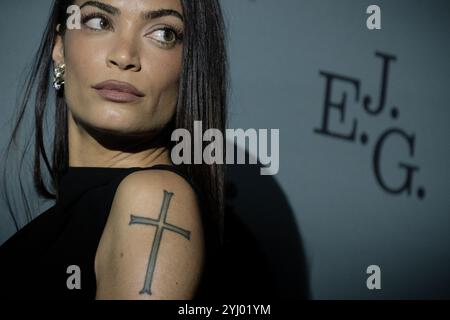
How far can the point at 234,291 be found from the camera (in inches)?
69.6

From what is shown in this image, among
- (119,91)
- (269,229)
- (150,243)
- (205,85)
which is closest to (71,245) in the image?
(150,243)

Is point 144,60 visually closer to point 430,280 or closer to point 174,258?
point 174,258

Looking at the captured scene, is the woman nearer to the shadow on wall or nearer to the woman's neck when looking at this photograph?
the woman's neck

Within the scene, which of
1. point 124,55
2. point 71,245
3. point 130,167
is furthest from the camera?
point 130,167

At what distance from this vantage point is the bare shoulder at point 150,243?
791 millimetres

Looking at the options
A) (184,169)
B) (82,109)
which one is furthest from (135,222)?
(82,109)

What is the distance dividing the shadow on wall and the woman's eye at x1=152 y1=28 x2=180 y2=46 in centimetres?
74

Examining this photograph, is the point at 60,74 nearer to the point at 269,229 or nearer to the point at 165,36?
the point at 165,36

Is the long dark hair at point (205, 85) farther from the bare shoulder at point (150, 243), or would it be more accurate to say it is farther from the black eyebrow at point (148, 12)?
the bare shoulder at point (150, 243)

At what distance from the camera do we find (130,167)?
4.07ft

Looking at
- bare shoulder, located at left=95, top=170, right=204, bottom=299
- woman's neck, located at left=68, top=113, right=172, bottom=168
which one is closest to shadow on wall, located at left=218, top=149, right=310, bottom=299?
woman's neck, located at left=68, top=113, right=172, bottom=168

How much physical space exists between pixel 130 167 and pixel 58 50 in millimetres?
436

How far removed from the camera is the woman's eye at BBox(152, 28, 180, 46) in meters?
1.18

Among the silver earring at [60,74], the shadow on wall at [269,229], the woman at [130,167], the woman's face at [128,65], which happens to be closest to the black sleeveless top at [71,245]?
the woman at [130,167]
